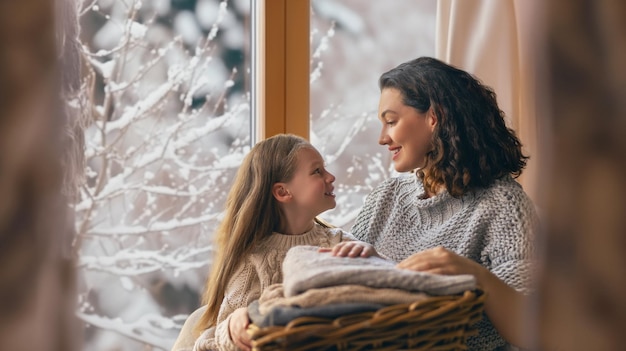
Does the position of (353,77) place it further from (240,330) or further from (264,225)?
(240,330)

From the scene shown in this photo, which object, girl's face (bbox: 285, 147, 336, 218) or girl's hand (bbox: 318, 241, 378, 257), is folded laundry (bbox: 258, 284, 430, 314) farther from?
girl's face (bbox: 285, 147, 336, 218)

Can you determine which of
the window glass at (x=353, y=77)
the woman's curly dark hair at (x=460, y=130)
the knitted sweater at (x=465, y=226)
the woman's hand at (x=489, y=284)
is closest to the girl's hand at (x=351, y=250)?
the woman's hand at (x=489, y=284)

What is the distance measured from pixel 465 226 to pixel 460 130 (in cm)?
21

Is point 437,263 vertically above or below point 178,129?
below

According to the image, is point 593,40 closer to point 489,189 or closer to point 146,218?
point 489,189

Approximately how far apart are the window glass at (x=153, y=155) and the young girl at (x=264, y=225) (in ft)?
1.33

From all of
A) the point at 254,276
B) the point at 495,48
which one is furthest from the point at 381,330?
the point at 495,48

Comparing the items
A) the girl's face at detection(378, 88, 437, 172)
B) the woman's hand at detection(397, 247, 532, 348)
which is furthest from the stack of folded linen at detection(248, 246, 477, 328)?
the girl's face at detection(378, 88, 437, 172)

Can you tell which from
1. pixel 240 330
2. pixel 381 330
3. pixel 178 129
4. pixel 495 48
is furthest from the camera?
pixel 178 129

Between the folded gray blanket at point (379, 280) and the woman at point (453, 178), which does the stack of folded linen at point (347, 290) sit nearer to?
the folded gray blanket at point (379, 280)

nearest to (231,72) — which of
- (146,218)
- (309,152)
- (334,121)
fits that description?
(334,121)

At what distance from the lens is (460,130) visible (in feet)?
5.81

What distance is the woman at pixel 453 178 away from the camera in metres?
1.64

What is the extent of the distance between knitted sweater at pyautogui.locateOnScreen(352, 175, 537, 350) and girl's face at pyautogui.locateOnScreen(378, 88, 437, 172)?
9 cm
